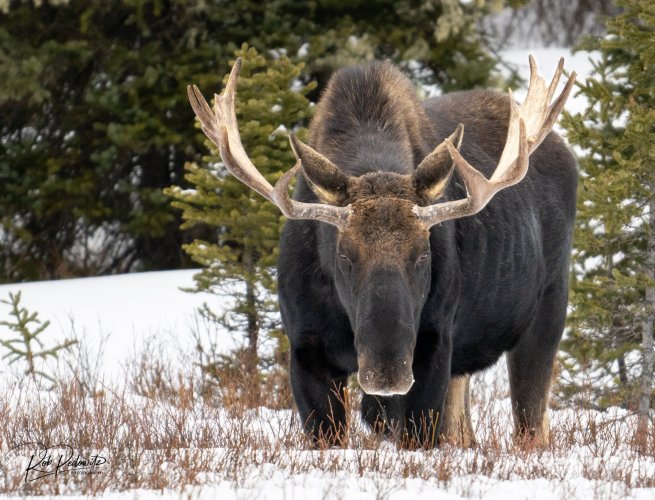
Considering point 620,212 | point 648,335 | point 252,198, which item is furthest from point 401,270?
point 252,198

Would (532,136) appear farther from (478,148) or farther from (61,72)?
(61,72)

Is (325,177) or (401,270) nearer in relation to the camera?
(401,270)

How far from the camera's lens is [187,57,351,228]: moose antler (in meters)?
6.27

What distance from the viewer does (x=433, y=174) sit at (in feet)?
21.0

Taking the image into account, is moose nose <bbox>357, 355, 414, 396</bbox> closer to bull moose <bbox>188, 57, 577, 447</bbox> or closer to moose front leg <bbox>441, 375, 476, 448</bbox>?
bull moose <bbox>188, 57, 577, 447</bbox>

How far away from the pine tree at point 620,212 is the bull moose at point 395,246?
181 cm

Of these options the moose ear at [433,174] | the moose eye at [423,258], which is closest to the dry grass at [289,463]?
the moose eye at [423,258]

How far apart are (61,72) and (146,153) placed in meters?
→ 1.74

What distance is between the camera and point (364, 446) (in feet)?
20.3

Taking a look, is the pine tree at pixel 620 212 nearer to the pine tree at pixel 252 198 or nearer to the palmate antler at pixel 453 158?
the pine tree at pixel 252 198

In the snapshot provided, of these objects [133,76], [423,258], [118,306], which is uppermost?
[133,76]

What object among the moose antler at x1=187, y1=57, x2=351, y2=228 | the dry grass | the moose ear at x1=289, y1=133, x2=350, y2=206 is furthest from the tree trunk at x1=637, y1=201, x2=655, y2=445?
the moose antler at x1=187, y1=57, x2=351, y2=228

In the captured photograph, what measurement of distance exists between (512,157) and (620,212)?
342 cm

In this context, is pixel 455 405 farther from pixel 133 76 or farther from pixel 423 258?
pixel 133 76
